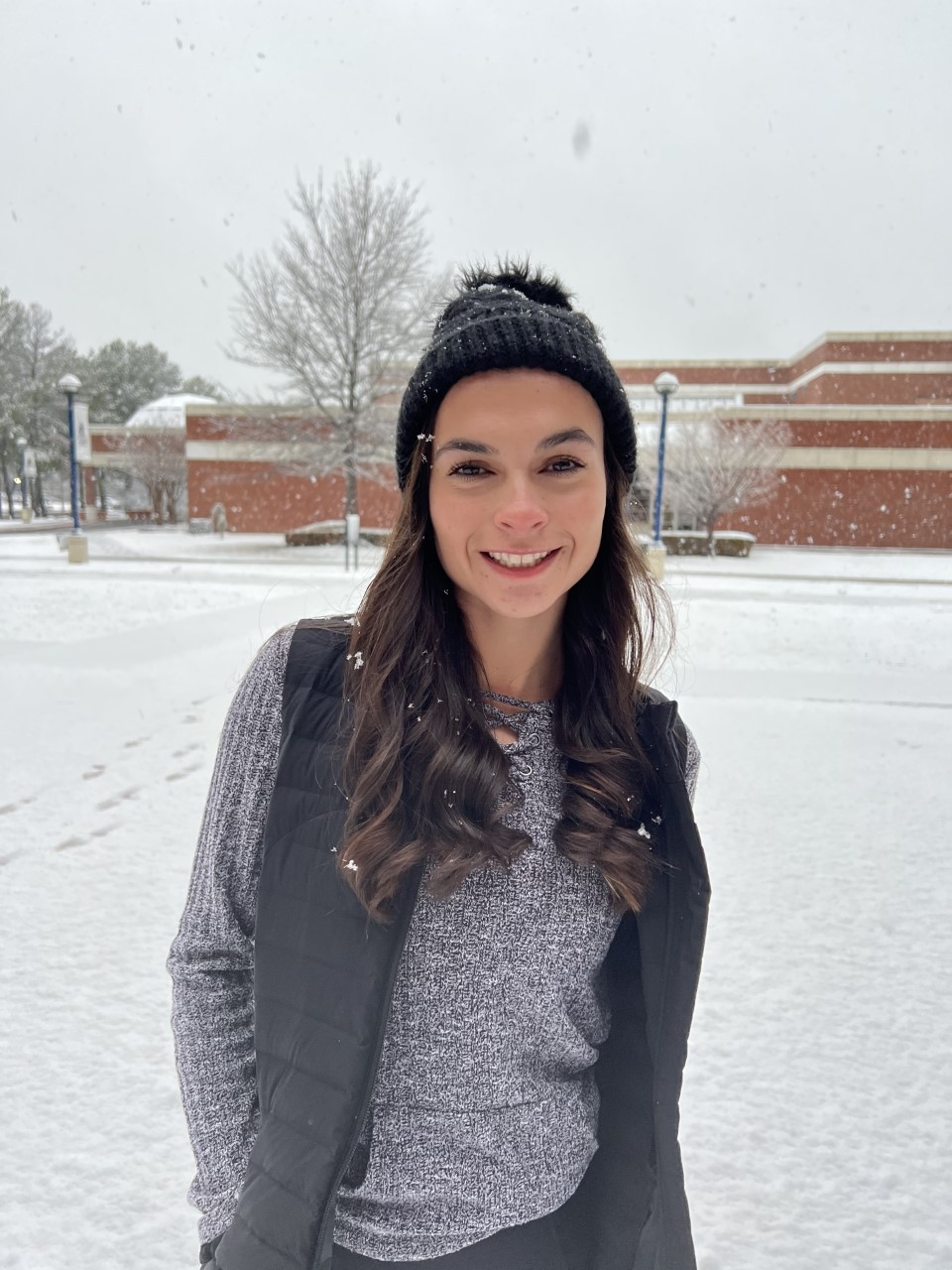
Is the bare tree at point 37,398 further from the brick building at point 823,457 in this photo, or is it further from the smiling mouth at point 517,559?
the smiling mouth at point 517,559

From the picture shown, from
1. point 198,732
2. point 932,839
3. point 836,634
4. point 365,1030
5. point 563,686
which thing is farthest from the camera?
point 836,634

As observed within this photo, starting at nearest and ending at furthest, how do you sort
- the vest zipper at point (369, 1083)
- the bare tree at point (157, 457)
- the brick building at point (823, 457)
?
the vest zipper at point (369, 1083) < the brick building at point (823, 457) < the bare tree at point (157, 457)

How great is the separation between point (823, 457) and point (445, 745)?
107 feet

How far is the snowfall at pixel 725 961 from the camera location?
83.1 inches

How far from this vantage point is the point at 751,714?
6945mm

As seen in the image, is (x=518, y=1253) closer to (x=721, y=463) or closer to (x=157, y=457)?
(x=721, y=463)

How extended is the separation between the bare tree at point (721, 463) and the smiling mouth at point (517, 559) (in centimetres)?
2581

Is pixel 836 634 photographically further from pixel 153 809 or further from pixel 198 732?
pixel 153 809

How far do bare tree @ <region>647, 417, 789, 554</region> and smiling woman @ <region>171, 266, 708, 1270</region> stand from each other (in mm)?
25775

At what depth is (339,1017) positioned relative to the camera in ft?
3.83

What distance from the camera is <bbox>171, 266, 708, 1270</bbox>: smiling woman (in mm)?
1205

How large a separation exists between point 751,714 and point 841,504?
27053mm

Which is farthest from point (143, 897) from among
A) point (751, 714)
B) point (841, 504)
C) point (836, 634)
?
point (841, 504)

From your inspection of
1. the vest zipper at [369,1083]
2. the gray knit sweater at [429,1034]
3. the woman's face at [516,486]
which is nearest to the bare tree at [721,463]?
the woman's face at [516,486]
